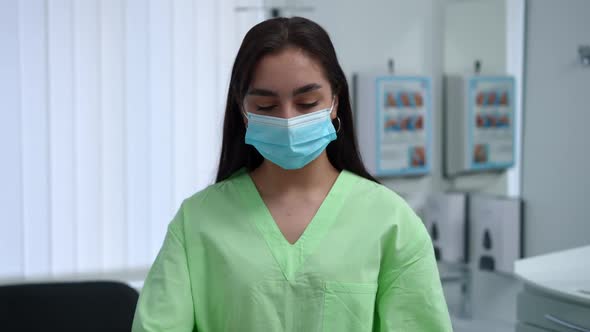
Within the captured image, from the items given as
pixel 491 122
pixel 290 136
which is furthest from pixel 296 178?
pixel 491 122

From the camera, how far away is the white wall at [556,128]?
2.63 metres

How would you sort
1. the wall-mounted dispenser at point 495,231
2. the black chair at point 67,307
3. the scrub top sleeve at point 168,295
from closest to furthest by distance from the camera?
the scrub top sleeve at point 168,295, the black chair at point 67,307, the wall-mounted dispenser at point 495,231

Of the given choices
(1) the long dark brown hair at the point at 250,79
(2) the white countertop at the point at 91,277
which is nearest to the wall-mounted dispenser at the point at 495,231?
(2) the white countertop at the point at 91,277

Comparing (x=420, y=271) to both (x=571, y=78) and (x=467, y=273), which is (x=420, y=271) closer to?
(x=571, y=78)

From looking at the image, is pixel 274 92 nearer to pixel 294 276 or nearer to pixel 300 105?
pixel 300 105

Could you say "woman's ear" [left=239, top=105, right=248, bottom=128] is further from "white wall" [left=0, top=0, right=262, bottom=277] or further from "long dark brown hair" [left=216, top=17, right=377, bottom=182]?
"white wall" [left=0, top=0, right=262, bottom=277]

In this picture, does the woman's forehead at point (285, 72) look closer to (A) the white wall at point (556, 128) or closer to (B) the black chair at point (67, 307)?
(B) the black chair at point (67, 307)

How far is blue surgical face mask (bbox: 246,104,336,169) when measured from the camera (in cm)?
124

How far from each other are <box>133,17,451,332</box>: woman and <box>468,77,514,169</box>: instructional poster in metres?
1.87

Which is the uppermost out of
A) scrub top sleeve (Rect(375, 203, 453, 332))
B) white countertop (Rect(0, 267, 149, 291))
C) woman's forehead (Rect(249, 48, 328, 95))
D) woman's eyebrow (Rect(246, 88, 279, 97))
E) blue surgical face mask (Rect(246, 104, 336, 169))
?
woman's forehead (Rect(249, 48, 328, 95))

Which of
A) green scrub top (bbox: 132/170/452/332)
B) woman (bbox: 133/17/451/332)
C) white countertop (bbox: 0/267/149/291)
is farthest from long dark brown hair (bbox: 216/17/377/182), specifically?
white countertop (bbox: 0/267/149/291)

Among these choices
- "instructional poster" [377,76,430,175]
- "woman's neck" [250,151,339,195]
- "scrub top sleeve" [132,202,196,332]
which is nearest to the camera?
"scrub top sleeve" [132,202,196,332]

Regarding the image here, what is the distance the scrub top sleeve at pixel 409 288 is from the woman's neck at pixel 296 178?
0.16m

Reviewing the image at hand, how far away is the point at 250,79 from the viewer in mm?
1222
